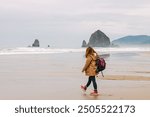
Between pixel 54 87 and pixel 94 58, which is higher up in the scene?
pixel 94 58

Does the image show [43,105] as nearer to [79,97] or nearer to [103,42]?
[79,97]

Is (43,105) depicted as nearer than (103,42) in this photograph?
Yes

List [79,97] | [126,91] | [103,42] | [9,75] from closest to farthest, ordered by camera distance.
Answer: [79,97] → [126,91] → [9,75] → [103,42]

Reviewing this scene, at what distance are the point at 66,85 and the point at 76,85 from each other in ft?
1.27

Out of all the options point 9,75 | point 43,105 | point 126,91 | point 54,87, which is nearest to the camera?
point 43,105

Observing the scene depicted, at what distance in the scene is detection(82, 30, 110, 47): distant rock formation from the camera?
5305 inches

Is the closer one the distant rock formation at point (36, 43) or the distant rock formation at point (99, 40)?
the distant rock formation at point (36, 43)

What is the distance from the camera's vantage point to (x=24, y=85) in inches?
660

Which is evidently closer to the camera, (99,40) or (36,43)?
(36,43)

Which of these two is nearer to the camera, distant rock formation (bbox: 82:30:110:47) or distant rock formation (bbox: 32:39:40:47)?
distant rock formation (bbox: 32:39:40:47)

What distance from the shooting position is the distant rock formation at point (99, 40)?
442ft

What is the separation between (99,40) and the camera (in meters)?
137

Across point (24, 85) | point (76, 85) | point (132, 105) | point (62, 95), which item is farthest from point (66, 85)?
point (132, 105)

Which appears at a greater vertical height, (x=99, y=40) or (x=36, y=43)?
(x=36, y=43)
